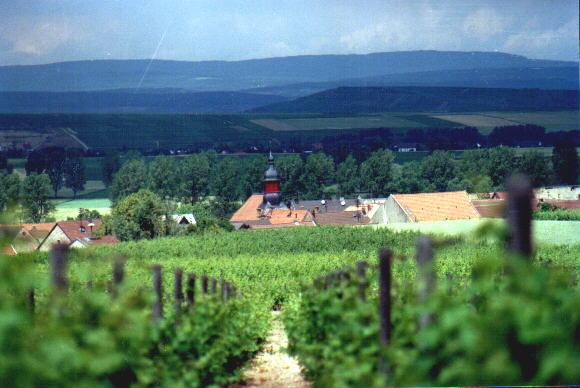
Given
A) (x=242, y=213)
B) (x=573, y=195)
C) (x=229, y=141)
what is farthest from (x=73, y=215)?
(x=229, y=141)

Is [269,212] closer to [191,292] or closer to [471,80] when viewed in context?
[471,80]

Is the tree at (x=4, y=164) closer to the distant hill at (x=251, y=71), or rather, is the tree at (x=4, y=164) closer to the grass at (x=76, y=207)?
the grass at (x=76, y=207)

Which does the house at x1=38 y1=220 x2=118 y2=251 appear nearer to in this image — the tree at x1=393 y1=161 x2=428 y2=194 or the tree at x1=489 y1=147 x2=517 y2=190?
the tree at x1=489 y1=147 x2=517 y2=190

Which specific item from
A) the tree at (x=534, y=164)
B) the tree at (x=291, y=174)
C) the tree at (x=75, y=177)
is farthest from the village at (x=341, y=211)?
the tree at (x=75, y=177)

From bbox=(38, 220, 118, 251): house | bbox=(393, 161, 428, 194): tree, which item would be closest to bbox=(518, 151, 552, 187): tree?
bbox=(393, 161, 428, 194): tree

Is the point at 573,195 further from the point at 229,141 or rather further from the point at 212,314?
the point at 229,141

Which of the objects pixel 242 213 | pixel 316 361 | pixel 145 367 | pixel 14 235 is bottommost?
pixel 242 213

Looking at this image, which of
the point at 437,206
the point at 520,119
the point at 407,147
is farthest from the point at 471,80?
the point at 437,206
